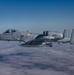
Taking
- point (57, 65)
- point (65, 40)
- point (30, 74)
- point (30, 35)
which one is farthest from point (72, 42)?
point (57, 65)

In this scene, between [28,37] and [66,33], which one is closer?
[28,37]

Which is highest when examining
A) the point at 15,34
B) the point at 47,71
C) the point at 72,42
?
the point at 15,34

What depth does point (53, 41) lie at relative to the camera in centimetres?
3591

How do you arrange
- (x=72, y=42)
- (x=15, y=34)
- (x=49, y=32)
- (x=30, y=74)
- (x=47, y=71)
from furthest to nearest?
(x=47, y=71), (x=30, y=74), (x=72, y=42), (x=15, y=34), (x=49, y=32)

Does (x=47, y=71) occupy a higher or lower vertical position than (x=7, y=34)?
lower

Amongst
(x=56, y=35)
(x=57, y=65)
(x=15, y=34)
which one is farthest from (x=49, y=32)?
(x=57, y=65)

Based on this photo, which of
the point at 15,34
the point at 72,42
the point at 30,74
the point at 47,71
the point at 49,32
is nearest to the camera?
the point at 49,32

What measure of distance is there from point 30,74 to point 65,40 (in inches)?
3741

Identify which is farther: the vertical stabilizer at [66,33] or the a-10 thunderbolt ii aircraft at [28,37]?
the vertical stabilizer at [66,33]

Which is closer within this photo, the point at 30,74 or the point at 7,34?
the point at 7,34

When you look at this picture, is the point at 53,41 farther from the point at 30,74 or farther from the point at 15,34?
the point at 30,74

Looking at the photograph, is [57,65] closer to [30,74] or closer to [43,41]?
[30,74]

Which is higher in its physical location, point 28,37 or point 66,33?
point 66,33

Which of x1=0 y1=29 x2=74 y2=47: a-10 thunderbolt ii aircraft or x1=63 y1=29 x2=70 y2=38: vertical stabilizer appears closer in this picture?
x1=0 y1=29 x2=74 y2=47: a-10 thunderbolt ii aircraft
